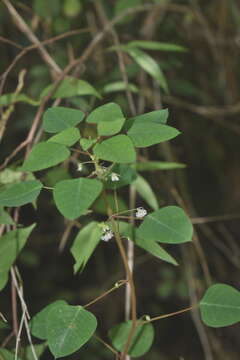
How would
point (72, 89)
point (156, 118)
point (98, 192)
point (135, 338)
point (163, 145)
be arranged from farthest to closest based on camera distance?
1. point (163, 145)
2. point (72, 89)
3. point (135, 338)
4. point (156, 118)
5. point (98, 192)

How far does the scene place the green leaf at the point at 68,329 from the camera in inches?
22.9

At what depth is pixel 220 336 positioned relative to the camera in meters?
2.09

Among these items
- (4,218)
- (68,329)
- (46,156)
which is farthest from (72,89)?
(68,329)

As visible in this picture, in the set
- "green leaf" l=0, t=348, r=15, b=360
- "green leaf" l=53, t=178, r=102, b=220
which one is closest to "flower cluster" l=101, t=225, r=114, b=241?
"green leaf" l=53, t=178, r=102, b=220

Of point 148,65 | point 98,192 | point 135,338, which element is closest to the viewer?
point 98,192

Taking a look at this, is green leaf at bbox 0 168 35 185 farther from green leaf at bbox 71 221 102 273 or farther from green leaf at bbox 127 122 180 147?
green leaf at bbox 127 122 180 147

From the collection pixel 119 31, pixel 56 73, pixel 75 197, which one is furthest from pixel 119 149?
pixel 119 31

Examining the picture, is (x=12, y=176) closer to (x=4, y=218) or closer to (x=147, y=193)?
(x=4, y=218)

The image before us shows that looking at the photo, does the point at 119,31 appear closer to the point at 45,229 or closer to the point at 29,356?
the point at 45,229

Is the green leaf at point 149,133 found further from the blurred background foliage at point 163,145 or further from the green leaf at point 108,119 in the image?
the blurred background foliage at point 163,145

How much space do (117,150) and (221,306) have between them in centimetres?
24

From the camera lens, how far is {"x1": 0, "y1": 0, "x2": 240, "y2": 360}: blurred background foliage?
138 centimetres

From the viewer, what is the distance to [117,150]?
57cm

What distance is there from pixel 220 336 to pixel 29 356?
1454 millimetres
